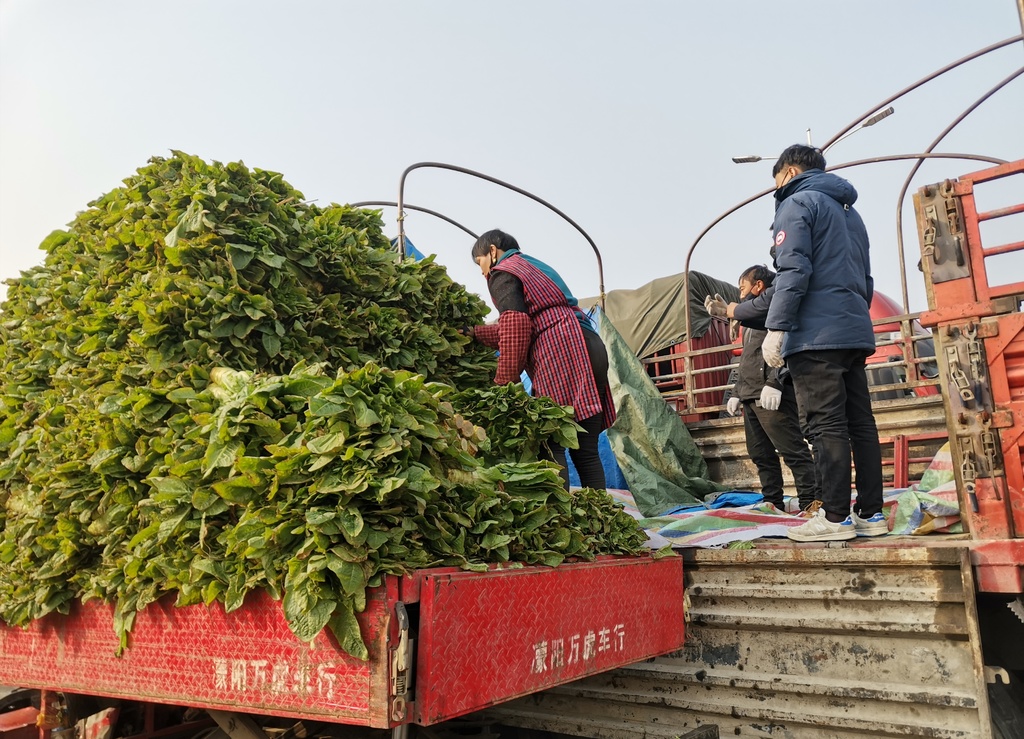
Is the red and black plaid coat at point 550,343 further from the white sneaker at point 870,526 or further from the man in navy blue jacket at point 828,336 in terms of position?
the white sneaker at point 870,526

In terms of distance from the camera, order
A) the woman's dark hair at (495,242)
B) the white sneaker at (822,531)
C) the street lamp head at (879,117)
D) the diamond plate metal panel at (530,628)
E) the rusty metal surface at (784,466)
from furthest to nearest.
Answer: the street lamp head at (879,117), the rusty metal surface at (784,466), the woman's dark hair at (495,242), the white sneaker at (822,531), the diamond plate metal panel at (530,628)

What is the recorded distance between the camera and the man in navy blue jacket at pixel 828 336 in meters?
3.58

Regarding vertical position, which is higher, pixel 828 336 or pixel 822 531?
pixel 828 336

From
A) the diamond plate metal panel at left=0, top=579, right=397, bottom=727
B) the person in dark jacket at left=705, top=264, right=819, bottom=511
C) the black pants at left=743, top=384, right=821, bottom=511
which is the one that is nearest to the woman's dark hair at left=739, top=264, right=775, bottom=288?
the person in dark jacket at left=705, top=264, right=819, bottom=511

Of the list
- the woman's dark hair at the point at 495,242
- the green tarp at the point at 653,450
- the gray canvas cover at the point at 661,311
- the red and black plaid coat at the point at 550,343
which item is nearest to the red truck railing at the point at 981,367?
the red and black plaid coat at the point at 550,343

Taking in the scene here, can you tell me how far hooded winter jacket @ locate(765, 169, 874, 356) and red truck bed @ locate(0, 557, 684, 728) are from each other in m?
1.52

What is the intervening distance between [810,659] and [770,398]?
6.13 feet

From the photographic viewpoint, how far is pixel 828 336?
3611mm

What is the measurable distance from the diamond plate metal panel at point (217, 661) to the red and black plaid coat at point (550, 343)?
2140 millimetres

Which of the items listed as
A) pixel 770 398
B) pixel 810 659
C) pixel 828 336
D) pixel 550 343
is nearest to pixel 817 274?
pixel 828 336

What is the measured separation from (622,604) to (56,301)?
261 cm

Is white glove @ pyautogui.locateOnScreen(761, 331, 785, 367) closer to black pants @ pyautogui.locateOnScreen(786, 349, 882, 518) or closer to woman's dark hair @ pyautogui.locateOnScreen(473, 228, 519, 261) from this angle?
black pants @ pyautogui.locateOnScreen(786, 349, 882, 518)

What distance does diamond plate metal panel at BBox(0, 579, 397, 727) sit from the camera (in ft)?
6.27

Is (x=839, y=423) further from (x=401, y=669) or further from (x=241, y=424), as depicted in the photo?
(x=241, y=424)
